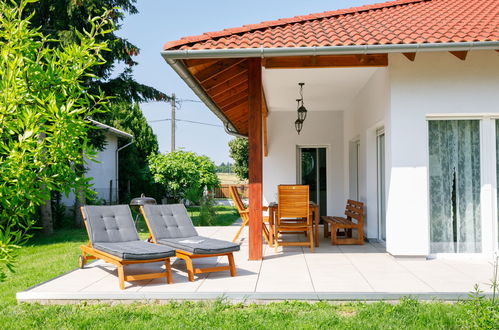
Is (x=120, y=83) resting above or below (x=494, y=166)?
above

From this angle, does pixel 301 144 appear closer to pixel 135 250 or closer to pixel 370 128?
pixel 370 128

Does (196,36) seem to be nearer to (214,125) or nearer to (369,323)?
(369,323)

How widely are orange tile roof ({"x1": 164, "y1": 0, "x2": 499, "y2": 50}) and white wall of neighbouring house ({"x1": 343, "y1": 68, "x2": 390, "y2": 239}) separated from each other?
86 cm

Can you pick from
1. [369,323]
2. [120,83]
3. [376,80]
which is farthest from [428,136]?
[120,83]

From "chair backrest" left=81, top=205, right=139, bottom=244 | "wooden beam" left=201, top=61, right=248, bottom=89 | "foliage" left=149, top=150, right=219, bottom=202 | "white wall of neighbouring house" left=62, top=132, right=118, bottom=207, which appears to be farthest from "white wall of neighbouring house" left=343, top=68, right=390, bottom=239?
"white wall of neighbouring house" left=62, top=132, right=118, bottom=207

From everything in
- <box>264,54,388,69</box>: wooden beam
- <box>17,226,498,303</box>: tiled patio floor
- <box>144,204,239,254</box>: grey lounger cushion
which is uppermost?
<box>264,54,388,69</box>: wooden beam

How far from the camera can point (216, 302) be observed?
199 inches

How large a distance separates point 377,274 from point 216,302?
240 cm

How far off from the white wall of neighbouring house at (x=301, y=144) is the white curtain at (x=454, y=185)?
6080mm

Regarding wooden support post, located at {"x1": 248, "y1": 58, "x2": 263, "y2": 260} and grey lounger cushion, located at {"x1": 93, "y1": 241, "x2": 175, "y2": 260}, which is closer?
grey lounger cushion, located at {"x1": 93, "y1": 241, "x2": 175, "y2": 260}

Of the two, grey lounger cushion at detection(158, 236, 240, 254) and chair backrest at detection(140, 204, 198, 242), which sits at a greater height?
chair backrest at detection(140, 204, 198, 242)

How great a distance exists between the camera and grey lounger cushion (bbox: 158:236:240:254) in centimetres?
611

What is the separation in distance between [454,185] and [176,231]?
4.39m

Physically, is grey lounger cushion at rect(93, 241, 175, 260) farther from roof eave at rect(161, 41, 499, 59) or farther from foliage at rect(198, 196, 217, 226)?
foliage at rect(198, 196, 217, 226)
